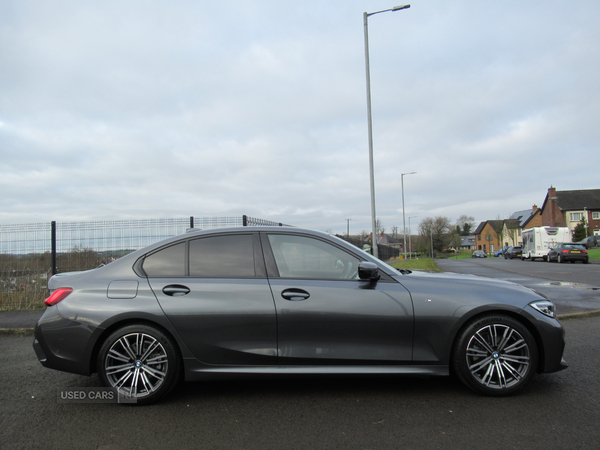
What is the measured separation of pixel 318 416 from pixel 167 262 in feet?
6.20

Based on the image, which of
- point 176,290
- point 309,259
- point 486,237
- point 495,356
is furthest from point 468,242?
point 176,290

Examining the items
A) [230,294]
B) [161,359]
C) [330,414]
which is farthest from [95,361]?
[330,414]

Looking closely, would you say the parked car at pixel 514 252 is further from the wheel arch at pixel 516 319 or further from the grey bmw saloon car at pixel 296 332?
the grey bmw saloon car at pixel 296 332

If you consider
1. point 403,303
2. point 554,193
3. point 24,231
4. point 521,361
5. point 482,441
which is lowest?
point 482,441

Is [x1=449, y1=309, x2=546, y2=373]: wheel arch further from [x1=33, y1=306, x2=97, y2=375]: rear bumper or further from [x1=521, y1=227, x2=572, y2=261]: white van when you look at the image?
[x1=521, y1=227, x2=572, y2=261]: white van

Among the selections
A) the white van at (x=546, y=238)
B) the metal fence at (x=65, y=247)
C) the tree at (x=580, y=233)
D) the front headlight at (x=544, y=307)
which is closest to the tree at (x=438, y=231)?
the tree at (x=580, y=233)

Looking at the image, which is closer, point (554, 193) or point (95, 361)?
point (95, 361)

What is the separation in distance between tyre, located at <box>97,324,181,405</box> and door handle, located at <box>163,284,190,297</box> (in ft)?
1.10

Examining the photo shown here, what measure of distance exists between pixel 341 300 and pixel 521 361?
5.41 feet

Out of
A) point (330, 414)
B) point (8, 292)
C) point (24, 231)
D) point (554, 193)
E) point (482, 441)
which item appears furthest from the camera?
point (554, 193)

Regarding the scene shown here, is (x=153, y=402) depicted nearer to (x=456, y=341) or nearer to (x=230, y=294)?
(x=230, y=294)

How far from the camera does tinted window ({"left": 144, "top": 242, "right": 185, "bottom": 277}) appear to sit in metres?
3.83

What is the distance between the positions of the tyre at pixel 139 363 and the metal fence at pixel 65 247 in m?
6.40

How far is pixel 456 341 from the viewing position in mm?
3635
